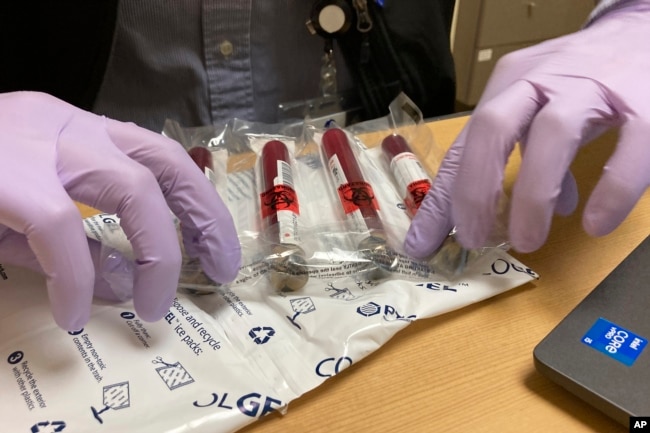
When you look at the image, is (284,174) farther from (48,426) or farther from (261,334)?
(48,426)

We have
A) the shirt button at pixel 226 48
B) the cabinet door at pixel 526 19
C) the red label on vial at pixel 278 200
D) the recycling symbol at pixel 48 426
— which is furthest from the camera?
the cabinet door at pixel 526 19

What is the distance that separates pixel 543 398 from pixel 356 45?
1.59 feet

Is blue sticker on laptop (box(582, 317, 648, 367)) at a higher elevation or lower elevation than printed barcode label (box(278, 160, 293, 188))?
lower

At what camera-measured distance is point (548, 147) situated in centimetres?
42

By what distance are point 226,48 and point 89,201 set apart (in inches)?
13.2

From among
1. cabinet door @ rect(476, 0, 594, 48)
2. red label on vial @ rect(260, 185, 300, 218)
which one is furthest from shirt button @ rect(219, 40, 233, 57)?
cabinet door @ rect(476, 0, 594, 48)

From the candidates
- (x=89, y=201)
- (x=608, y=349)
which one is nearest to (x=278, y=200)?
(x=89, y=201)

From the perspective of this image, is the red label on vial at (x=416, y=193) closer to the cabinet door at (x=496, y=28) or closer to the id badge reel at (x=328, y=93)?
the id badge reel at (x=328, y=93)

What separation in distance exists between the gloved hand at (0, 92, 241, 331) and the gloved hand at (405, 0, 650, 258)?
180 mm

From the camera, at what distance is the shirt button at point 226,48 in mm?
680

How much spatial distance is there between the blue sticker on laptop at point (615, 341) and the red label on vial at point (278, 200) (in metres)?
0.26

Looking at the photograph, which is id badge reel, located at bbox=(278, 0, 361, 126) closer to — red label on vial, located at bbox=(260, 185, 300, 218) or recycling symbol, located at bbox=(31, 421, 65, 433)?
red label on vial, located at bbox=(260, 185, 300, 218)

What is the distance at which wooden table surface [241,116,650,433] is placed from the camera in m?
0.38

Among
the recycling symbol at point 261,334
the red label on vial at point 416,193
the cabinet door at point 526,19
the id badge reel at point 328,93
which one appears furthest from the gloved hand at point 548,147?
the cabinet door at point 526,19
